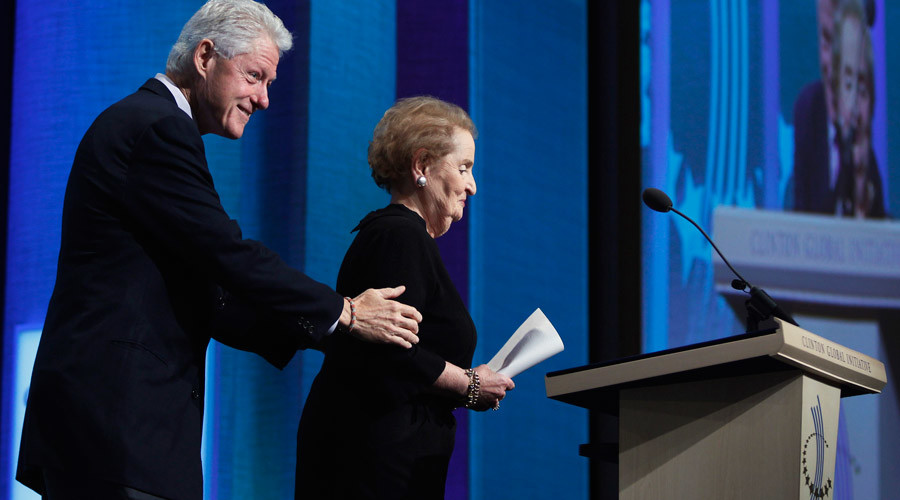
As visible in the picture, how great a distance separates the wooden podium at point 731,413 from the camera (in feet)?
5.23

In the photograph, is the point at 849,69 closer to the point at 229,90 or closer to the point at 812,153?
the point at 812,153

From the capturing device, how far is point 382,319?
1703 mm

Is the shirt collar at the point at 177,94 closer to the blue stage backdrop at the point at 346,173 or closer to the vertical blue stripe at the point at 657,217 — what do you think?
the blue stage backdrop at the point at 346,173

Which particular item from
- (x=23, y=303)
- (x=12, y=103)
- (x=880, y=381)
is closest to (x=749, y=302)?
(x=880, y=381)

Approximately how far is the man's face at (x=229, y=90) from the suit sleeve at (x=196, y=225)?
167 mm

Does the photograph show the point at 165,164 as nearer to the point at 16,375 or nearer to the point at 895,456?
the point at 16,375

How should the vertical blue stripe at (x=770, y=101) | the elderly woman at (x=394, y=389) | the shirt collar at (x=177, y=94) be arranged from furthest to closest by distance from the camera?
the vertical blue stripe at (x=770, y=101) < the elderly woman at (x=394, y=389) < the shirt collar at (x=177, y=94)

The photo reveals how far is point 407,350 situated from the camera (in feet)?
6.29

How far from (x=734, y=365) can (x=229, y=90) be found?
958 mm

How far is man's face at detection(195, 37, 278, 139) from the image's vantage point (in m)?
1.76

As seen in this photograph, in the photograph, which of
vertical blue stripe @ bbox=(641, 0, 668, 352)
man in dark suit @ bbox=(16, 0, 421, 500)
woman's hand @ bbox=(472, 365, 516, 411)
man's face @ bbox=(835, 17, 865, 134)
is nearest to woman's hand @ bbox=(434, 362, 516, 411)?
woman's hand @ bbox=(472, 365, 516, 411)

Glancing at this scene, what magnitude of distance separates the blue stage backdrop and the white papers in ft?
3.66

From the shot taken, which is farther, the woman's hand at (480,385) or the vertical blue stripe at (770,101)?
the vertical blue stripe at (770,101)

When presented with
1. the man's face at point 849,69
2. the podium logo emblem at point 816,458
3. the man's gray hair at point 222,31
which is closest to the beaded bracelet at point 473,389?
the podium logo emblem at point 816,458
